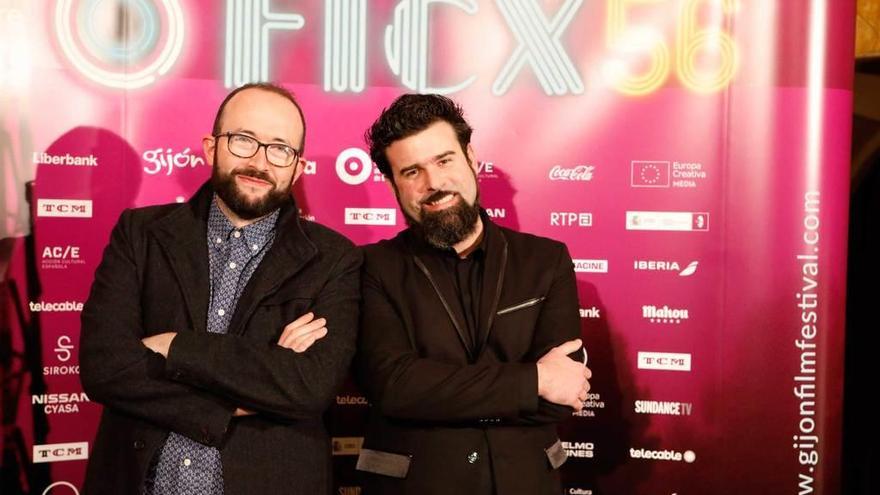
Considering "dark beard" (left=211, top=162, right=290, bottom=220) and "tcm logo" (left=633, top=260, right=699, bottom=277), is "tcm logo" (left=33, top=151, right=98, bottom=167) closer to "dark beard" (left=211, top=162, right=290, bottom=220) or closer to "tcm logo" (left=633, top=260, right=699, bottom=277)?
"dark beard" (left=211, top=162, right=290, bottom=220)

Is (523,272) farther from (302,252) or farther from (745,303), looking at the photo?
(745,303)

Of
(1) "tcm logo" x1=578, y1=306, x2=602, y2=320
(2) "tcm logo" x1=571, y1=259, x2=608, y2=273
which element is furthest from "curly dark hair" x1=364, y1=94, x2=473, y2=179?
(1) "tcm logo" x1=578, y1=306, x2=602, y2=320

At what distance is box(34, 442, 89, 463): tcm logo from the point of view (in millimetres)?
3207

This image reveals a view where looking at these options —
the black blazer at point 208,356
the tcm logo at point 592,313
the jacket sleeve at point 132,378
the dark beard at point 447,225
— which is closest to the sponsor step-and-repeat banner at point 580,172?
the tcm logo at point 592,313

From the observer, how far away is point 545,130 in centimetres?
333

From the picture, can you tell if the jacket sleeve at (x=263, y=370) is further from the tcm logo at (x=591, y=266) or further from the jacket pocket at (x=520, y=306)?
the tcm logo at (x=591, y=266)

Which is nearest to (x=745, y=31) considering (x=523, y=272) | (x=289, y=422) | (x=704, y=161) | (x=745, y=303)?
(x=704, y=161)

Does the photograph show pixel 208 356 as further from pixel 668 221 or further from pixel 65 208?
pixel 668 221

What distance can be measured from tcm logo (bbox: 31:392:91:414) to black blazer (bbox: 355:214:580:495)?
67.9 inches

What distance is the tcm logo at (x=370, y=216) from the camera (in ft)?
11.0

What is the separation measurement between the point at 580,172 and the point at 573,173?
1.3 inches

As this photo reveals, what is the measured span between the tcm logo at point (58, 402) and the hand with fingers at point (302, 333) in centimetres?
159

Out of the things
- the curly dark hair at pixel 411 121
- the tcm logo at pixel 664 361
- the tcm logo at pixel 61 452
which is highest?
the curly dark hair at pixel 411 121

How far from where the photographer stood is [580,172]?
10.9ft
